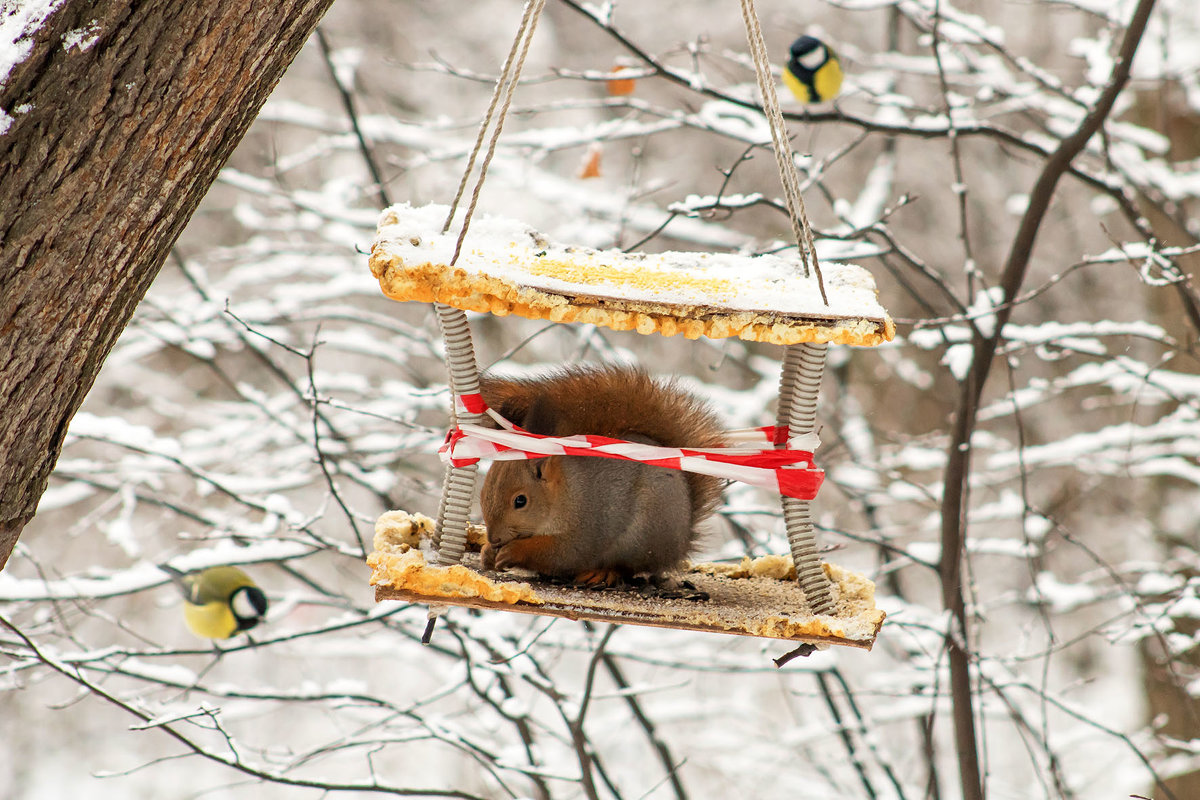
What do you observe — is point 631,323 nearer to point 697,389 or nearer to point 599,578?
point 599,578

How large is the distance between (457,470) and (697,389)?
1.14m

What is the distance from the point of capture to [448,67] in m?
2.73

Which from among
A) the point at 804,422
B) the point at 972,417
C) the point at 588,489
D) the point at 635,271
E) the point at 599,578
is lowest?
the point at 599,578

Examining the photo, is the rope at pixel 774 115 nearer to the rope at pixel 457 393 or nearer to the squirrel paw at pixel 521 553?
the rope at pixel 457 393

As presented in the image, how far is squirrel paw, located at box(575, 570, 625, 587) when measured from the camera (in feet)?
5.38

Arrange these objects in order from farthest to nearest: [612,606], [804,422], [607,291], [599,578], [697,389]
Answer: [697,389] → [599,578] → [804,422] → [612,606] → [607,291]

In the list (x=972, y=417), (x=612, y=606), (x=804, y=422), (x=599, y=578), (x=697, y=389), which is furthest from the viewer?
(x=697, y=389)

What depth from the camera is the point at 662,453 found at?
57.7 inches

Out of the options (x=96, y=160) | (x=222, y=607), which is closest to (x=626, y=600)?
(x=96, y=160)

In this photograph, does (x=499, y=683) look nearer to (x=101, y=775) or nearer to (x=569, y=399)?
(x=101, y=775)

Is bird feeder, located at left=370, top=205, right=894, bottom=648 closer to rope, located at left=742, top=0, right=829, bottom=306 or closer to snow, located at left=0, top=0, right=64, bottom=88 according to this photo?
rope, located at left=742, top=0, right=829, bottom=306

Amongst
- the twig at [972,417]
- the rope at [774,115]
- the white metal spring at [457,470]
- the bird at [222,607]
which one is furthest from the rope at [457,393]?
the twig at [972,417]

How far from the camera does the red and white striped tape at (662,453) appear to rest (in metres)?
1.45

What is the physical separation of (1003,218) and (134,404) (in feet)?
18.7
